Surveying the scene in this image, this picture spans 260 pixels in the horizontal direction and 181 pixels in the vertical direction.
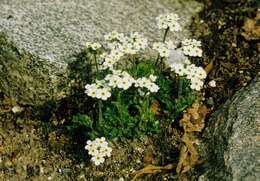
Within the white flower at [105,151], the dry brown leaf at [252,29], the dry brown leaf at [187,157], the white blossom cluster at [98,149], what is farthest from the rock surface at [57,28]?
the dry brown leaf at [187,157]

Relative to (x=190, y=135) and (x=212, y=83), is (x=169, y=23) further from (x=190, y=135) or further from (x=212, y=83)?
(x=190, y=135)

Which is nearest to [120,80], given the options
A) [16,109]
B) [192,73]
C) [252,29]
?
[192,73]

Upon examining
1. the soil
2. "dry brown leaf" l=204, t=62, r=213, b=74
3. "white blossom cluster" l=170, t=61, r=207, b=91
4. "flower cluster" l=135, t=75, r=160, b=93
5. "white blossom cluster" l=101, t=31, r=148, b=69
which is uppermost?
"white blossom cluster" l=101, t=31, r=148, b=69

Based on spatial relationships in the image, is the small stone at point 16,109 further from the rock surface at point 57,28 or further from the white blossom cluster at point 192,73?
the white blossom cluster at point 192,73

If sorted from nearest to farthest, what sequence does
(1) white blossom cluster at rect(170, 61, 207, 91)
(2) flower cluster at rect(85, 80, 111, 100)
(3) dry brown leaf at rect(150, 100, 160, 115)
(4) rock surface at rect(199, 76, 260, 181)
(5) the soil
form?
1. (4) rock surface at rect(199, 76, 260, 181)
2. (2) flower cluster at rect(85, 80, 111, 100)
3. (1) white blossom cluster at rect(170, 61, 207, 91)
4. (5) the soil
5. (3) dry brown leaf at rect(150, 100, 160, 115)

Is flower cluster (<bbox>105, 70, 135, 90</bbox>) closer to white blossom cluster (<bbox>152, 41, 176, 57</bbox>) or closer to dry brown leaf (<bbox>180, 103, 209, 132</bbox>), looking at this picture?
white blossom cluster (<bbox>152, 41, 176, 57</bbox>)

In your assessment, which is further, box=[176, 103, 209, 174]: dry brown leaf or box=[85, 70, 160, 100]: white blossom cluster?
box=[176, 103, 209, 174]: dry brown leaf

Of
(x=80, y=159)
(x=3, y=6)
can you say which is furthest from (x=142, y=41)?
(x=3, y=6)

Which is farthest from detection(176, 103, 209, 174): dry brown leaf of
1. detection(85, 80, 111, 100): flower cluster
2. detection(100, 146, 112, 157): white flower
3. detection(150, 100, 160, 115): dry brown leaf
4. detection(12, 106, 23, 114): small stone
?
detection(12, 106, 23, 114): small stone
